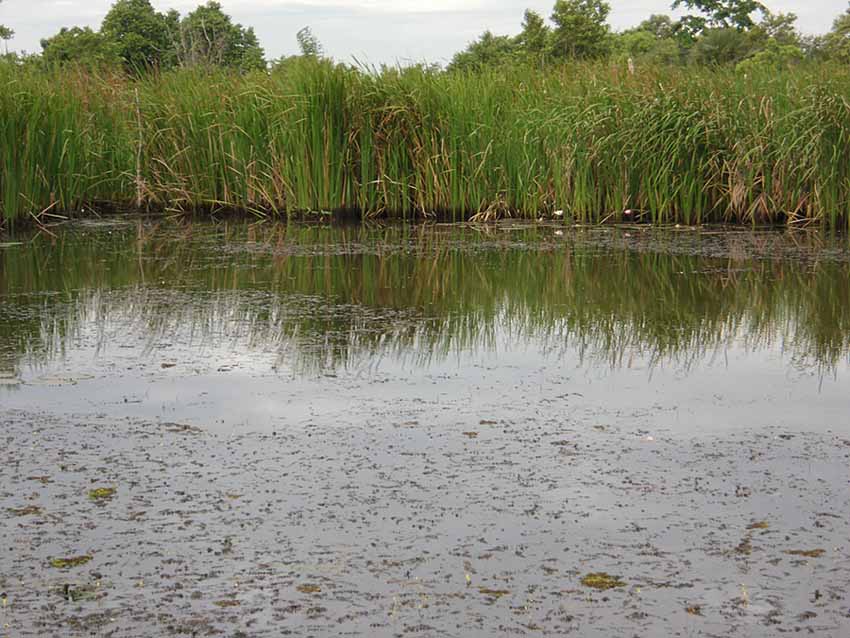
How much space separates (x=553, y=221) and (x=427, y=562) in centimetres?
777

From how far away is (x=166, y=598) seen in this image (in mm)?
2424

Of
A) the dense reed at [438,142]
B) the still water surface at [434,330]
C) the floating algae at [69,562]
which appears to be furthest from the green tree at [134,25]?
the floating algae at [69,562]

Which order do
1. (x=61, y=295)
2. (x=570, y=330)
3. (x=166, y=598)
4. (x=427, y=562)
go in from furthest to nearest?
(x=61, y=295) → (x=570, y=330) → (x=427, y=562) → (x=166, y=598)

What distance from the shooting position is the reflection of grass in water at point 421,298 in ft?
16.9

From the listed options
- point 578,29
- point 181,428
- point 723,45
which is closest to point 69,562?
point 181,428

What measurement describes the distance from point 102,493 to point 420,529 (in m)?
0.87

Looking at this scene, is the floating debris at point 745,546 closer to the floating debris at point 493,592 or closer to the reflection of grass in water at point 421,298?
the floating debris at point 493,592

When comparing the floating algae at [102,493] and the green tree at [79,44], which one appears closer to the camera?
the floating algae at [102,493]

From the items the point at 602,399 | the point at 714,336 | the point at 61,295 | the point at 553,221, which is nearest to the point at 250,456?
the point at 602,399

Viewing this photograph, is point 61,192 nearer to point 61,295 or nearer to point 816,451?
point 61,295

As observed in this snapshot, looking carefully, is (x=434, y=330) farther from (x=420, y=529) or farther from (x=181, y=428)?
(x=420, y=529)

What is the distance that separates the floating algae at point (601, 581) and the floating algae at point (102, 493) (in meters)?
1.27

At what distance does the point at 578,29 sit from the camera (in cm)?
3819

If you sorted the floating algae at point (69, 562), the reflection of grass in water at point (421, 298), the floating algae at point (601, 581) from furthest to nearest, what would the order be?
the reflection of grass in water at point (421, 298)
the floating algae at point (69, 562)
the floating algae at point (601, 581)
